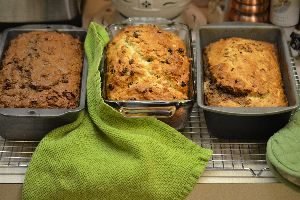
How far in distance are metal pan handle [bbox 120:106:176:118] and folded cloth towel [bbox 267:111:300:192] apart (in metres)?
0.21

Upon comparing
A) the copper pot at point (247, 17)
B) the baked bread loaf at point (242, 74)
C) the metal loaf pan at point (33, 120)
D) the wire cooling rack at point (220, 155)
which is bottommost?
the wire cooling rack at point (220, 155)

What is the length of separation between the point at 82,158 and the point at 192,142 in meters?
0.23

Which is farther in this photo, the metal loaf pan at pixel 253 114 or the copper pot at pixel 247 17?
the copper pot at pixel 247 17

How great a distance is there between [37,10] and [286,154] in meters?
0.72

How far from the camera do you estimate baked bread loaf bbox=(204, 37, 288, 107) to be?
108cm

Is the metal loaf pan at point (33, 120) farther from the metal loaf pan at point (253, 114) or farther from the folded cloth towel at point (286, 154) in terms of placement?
the folded cloth towel at point (286, 154)

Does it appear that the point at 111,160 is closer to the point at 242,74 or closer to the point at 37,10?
the point at 242,74

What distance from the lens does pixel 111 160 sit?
1.00 meters

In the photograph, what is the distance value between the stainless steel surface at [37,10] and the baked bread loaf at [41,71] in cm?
9

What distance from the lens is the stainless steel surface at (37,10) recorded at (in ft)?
4.24

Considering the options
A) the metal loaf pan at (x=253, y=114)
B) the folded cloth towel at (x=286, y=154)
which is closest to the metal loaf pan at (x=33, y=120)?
the metal loaf pan at (x=253, y=114)

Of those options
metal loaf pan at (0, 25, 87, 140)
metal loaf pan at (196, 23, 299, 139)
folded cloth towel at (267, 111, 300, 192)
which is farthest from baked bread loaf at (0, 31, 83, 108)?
folded cloth towel at (267, 111, 300, 192)

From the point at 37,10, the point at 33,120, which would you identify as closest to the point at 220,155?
the point at 33,120

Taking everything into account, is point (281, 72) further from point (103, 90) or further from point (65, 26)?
point (65, 26)
